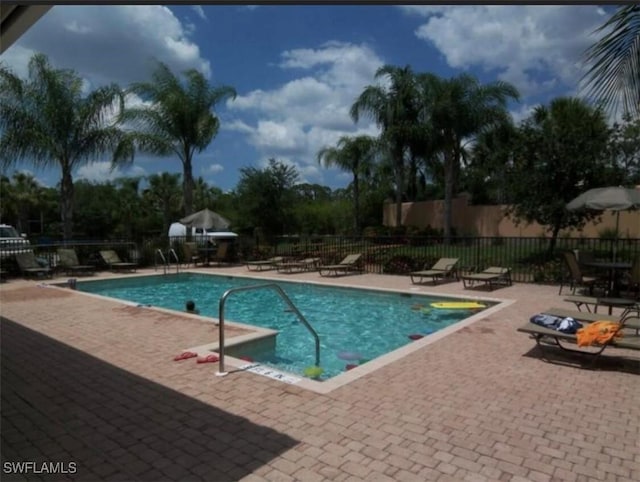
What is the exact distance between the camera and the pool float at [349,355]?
725 cm

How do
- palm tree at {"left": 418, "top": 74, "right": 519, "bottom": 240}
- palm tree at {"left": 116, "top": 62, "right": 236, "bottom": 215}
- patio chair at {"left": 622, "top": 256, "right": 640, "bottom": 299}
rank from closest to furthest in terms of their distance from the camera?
patio chair at {"left": 622, "top": 256, "right": 640, "bottom": 299} < palm tree at {"left": 116, "top": 62, "right": 236, "bottom": 215} < palm tree at {"left": 418, "top": 74, "right": 519, "bottom": 240}

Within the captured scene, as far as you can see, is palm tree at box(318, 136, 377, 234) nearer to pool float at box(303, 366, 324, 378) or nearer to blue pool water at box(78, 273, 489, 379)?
blue pool water at box(78, 273, 489, 379)

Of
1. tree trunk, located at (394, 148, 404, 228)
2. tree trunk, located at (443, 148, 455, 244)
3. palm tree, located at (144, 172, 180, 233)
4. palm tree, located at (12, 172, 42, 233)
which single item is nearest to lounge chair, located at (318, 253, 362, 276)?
tree trunk, located at (443, 148, 455, 244)

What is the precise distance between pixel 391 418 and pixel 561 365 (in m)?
2.66

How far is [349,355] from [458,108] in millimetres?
19253

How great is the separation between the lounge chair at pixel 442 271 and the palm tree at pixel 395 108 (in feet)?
41.8

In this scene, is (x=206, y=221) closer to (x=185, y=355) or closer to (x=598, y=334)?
(x=185, y=355)

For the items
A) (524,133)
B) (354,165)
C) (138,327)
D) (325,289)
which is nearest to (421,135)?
(354,165)

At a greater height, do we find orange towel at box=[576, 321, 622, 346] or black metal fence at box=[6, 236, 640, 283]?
black metal fence at box=[6, 236, 640, 283]

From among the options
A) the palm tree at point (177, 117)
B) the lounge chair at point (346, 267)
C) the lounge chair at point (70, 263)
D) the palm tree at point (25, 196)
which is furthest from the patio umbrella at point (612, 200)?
the palm tree at point (25, 196)

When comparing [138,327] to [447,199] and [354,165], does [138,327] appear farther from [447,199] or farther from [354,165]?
[354,165]

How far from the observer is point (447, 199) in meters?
24.1

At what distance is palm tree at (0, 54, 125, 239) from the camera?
15.6m

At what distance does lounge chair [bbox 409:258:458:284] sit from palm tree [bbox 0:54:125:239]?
1283cm
